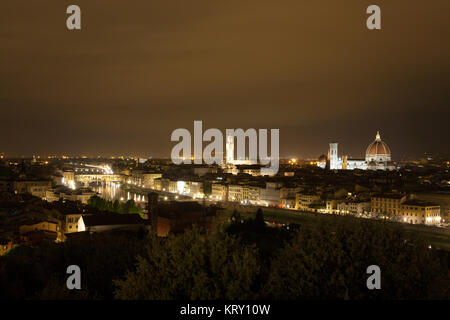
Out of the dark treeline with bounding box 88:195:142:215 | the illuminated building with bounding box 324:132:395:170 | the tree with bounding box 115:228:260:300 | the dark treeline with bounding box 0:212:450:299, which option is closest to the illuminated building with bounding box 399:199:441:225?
the dark treeline with bounding box 88:195:142:215

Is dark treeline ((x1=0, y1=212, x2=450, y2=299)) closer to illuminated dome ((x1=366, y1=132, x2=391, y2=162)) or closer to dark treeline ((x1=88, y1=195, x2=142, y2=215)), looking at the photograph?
dark treeline ((x1=88, y1=195, x2=142, y2=215))

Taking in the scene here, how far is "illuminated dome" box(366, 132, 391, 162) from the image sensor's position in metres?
69.5

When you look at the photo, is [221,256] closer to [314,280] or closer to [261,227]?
[314,280]

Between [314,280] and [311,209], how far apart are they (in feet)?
78.0

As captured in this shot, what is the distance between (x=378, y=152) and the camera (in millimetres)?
69875

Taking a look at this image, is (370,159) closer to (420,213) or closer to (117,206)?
(420,213)

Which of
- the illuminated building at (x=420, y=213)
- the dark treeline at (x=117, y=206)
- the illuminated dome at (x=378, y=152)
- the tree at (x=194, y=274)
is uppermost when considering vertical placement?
the illuminated dome at (x=378, y=152)

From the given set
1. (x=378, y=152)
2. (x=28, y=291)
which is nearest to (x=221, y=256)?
(x=28, y=291)

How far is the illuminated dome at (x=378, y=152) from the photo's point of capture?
69500 mm

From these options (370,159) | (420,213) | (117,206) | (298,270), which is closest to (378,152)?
(370,159)

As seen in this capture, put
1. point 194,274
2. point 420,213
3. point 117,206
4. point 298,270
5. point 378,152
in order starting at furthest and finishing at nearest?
point 378,152
point 420,213
point 117,206
point 298,270
point 194,274

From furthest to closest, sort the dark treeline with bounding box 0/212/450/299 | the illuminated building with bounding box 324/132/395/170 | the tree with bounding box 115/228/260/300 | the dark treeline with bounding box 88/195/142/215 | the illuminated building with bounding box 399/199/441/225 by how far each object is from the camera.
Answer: the illuminated building with bounding box 324/132/395/170 → the illuminated building with bounding box 399/199/441/225 → the dark treeline with bounding box 88/195/142/215 → the dark treeline with bounding box 0/212/450/299 → the tree with bounding box 115/228/260/300

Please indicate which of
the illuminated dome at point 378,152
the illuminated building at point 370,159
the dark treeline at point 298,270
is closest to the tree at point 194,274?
the dark treeline at point 298,270

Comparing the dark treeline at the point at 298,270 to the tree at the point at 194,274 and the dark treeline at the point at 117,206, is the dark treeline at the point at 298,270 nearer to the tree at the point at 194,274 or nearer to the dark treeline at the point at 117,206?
the tree at the point at 194,274
